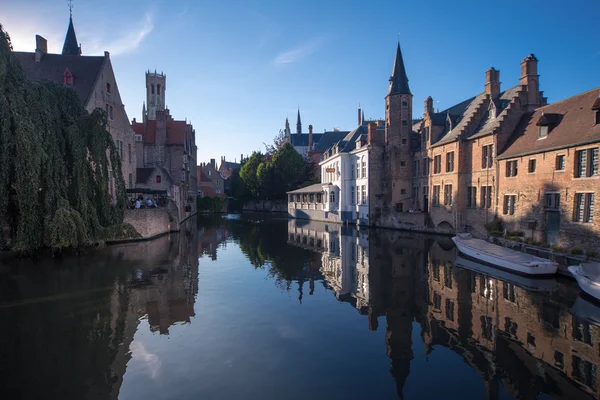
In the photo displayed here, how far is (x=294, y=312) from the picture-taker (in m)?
11.7

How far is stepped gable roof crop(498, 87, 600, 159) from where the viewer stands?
1827cm

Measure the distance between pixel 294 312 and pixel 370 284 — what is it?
4360 millimetres

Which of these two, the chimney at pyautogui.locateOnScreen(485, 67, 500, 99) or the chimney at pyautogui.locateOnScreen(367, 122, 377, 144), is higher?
the chimney at pyautogui.locateOnScreen(485, 67, 500, 99)

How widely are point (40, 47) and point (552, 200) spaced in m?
39.0

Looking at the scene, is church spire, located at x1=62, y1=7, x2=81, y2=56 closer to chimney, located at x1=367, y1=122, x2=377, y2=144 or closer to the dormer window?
the dormer window

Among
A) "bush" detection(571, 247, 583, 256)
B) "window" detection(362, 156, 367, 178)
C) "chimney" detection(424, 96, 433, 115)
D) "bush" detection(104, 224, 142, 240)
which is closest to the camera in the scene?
"bush" detection(571, 247, 583, 256)

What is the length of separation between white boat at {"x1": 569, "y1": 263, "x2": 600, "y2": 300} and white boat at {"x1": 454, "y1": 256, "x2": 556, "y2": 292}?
103 cm

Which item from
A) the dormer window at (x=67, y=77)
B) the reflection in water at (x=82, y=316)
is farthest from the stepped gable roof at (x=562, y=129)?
the dormer window at (x=67, y=77)

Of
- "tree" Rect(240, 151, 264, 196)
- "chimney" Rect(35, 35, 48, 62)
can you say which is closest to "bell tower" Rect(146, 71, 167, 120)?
"tree" Rect(240, 151, 264, 196)

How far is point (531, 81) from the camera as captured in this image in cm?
2602

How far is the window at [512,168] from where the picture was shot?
23.3 meters

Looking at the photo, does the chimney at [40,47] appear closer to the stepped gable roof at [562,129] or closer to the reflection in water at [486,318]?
the reflection in water at [486,318]

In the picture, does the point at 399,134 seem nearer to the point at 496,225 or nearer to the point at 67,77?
the point at 496,225

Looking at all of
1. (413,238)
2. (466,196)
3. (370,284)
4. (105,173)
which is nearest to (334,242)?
(413,238)
